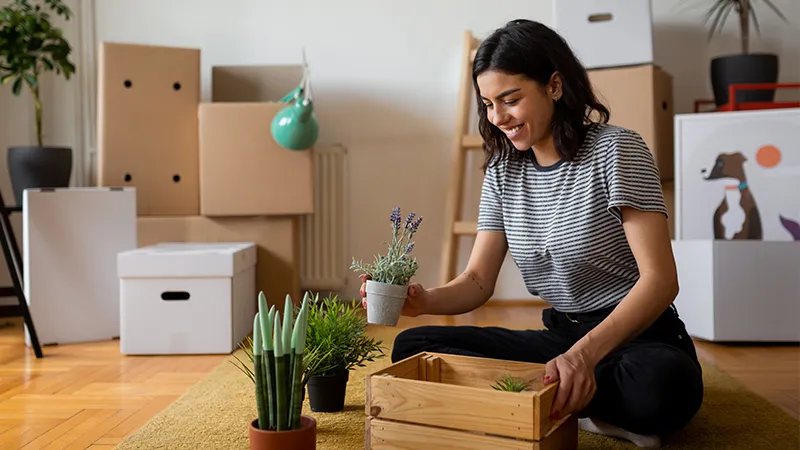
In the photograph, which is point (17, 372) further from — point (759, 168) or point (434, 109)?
point (759, 168)

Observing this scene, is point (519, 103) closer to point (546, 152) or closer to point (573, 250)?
point (546, 152)

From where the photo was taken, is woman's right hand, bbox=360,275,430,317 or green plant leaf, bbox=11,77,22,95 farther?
green plant leaf, bbox=11,77,22,95

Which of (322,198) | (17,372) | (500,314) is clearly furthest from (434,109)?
(17,372)

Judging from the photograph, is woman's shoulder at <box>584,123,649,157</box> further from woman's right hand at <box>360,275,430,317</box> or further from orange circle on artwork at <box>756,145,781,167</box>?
orange circle on artwork at <box>756,145,781,167</box>

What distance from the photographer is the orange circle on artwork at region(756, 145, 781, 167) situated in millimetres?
2738

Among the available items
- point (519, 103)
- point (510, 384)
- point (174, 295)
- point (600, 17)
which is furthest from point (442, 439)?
point (600, 17)

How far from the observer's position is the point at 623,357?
1.52m

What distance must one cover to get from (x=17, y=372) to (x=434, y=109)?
2.02 metres

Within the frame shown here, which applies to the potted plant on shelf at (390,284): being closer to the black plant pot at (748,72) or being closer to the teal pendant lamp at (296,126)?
the teal pendant lamp at (296,126)

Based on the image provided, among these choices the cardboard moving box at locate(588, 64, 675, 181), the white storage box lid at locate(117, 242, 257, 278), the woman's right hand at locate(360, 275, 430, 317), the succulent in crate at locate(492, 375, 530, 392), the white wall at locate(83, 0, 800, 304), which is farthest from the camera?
the white wall at locate(83, 0, 800, 304)

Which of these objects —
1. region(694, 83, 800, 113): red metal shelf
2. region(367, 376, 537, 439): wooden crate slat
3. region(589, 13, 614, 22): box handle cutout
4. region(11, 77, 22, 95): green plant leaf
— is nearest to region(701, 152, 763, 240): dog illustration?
region(694, 83, 800, 113): red metal shelf

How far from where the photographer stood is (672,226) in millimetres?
3646

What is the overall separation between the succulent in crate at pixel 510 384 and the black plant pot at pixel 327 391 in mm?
429

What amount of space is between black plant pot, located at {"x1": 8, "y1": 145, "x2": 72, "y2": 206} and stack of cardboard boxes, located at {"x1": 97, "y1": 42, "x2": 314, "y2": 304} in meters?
0.16
